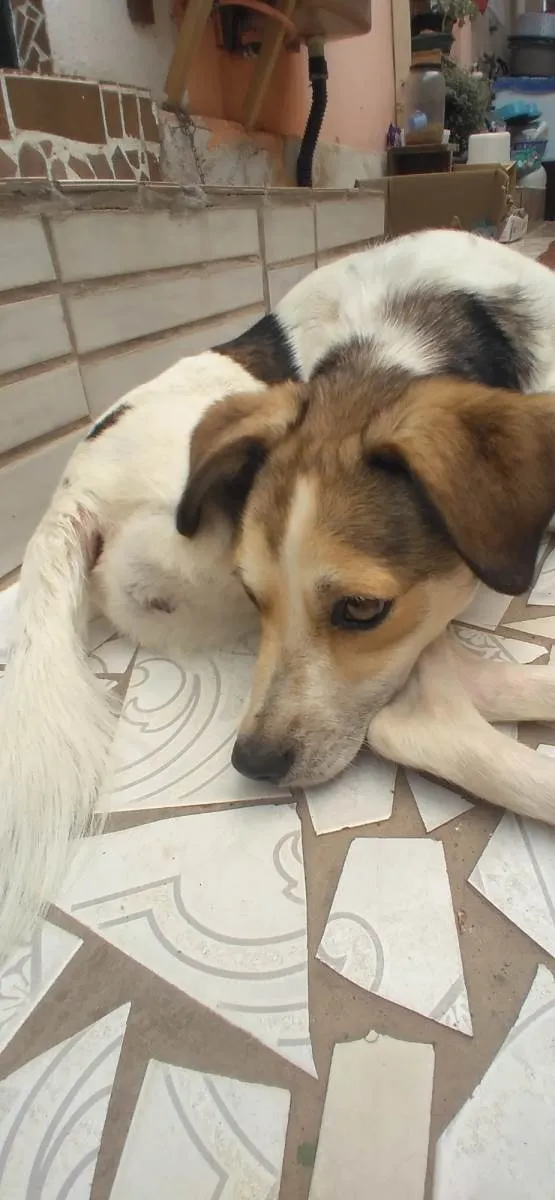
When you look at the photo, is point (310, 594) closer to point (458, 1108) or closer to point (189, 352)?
point (458, 1108)

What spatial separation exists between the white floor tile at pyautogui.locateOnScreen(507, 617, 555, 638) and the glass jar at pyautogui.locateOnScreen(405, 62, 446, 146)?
185 inches

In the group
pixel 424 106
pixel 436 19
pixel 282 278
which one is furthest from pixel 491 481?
pixel 436 19

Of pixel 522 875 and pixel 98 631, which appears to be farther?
pixel 98 631

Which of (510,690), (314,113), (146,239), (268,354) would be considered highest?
(314,113)

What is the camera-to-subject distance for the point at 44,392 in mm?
1771

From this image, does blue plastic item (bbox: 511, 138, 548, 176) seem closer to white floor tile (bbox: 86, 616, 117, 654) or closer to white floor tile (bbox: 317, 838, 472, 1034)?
white floor tile (bbox: 86, 616, 117, 654)

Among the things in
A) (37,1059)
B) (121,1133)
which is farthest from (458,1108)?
(37,1059)

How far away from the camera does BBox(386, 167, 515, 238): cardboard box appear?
418 centimetres

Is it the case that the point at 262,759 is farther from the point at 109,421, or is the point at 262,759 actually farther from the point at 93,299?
the point at 93,299

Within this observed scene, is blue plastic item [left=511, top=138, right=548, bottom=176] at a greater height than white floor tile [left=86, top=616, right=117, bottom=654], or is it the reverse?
blue plastic item [left=511, top=138, right=548, bottom=176]

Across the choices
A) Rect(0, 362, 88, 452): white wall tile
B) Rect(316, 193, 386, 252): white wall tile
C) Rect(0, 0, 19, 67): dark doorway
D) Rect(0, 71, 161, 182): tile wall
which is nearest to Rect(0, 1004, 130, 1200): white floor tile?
Rect(0, 362, 88, 452): white wall tile

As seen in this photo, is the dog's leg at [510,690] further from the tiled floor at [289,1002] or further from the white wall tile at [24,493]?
the white wall tile at [24,493]

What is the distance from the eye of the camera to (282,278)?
2.92 m

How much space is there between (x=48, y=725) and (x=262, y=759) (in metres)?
0.34
